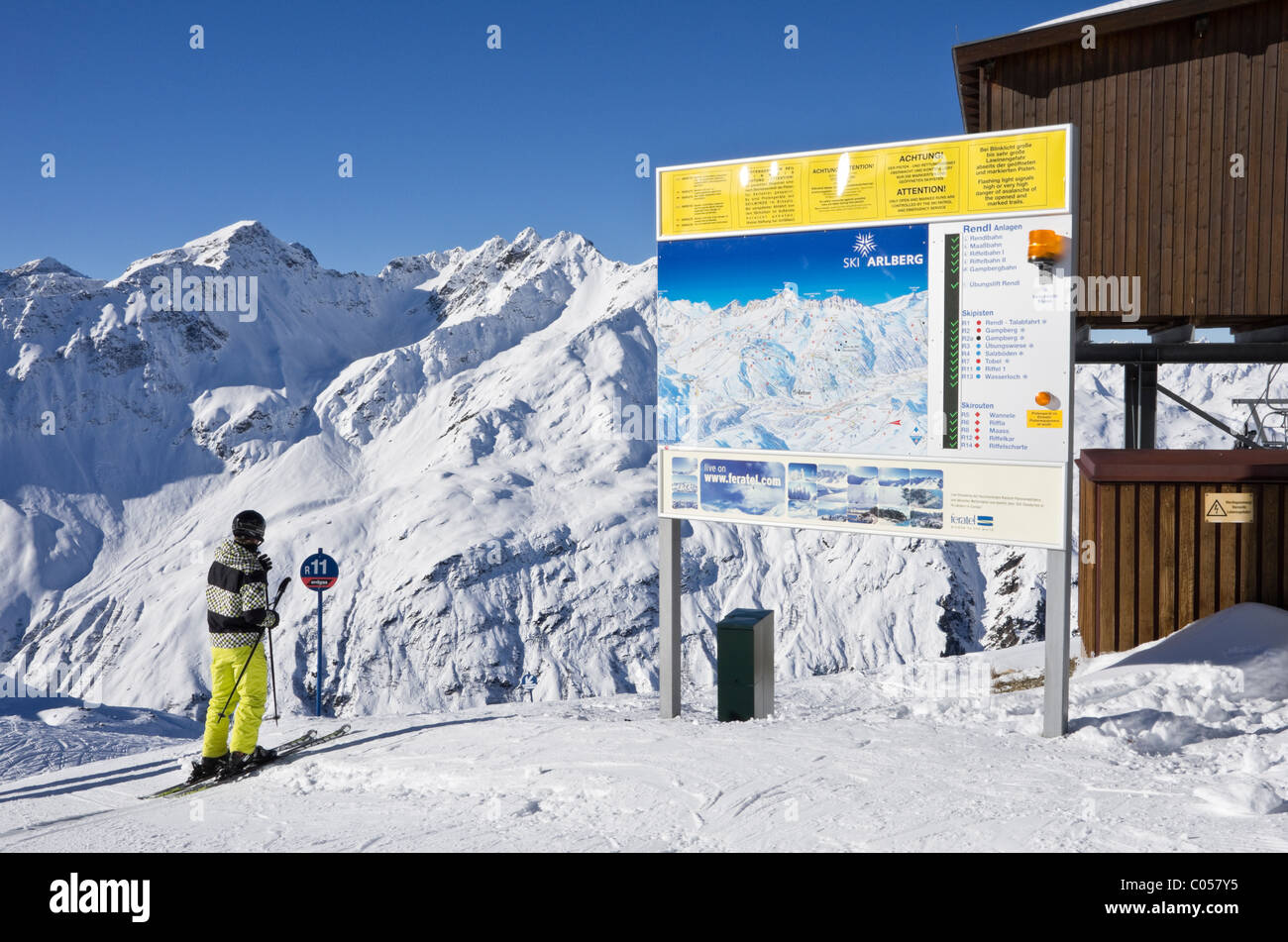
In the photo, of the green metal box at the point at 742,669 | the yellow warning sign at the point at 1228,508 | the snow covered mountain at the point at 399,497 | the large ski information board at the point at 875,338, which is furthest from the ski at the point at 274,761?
the snow covered mountain at the point at 399,497

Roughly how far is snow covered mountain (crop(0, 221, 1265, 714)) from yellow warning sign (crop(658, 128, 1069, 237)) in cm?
7091

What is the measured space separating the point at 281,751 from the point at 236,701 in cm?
76

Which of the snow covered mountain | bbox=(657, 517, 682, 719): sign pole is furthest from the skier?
the snow covered mountain

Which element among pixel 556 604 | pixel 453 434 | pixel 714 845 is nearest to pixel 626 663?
pixel 556 604

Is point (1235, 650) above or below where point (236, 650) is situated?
below

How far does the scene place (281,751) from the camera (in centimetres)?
832

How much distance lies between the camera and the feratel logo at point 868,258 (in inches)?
296

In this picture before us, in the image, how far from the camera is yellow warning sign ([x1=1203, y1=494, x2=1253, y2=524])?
10.7 metres

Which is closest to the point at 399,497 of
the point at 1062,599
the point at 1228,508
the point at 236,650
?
the point at 236,650

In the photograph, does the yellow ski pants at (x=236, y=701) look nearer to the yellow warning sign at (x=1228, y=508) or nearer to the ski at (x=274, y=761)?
the ski at (x=274, y=761)

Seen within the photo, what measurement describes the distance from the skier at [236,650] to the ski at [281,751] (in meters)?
0.07

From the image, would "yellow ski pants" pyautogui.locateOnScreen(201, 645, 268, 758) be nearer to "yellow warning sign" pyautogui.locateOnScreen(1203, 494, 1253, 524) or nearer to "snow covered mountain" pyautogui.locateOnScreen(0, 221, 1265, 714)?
"yellow warning sign" pyautogui.locateOnScreen(1203, 494, 1253, 524)

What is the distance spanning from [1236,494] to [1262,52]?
A: 19.6 ft

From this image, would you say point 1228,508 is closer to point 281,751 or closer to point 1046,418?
point 1046,418
